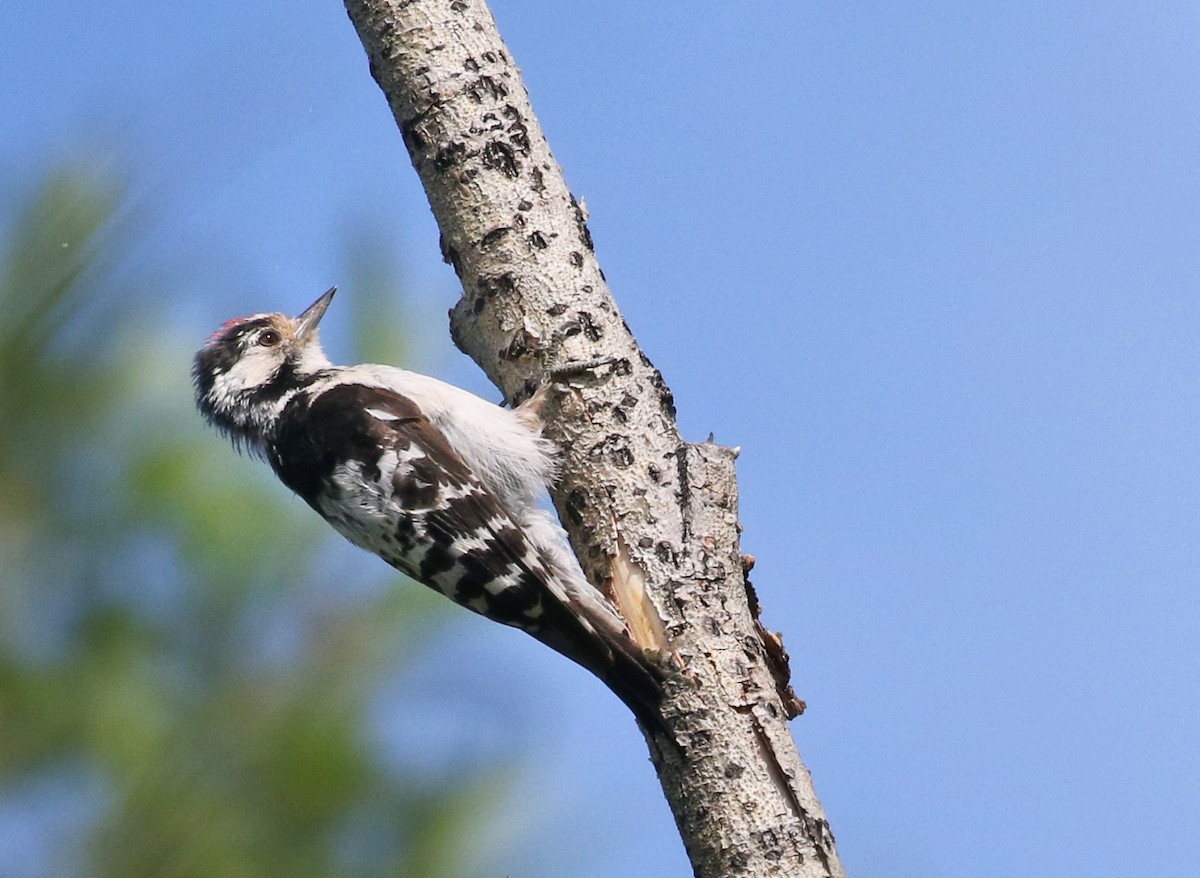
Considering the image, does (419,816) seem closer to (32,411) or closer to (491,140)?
(32,411)

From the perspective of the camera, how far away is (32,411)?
283cm

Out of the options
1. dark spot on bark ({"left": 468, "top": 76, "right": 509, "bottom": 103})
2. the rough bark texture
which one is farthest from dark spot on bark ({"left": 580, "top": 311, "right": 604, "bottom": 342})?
dark spot on bark ({"left": 468, "top": 76, "right": 509, "bottom": 103})

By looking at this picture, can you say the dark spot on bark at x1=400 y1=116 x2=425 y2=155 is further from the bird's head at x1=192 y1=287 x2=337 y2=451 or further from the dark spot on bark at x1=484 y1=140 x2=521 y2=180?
the bird's head at x1=192 y1=287 x2=337 y2=451

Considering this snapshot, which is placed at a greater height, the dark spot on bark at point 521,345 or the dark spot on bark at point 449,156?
the dark spot on bark at point 449,156

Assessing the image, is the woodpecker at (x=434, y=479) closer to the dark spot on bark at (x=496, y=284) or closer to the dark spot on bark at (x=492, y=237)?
the dark spot on bark at (x=496, y=284)

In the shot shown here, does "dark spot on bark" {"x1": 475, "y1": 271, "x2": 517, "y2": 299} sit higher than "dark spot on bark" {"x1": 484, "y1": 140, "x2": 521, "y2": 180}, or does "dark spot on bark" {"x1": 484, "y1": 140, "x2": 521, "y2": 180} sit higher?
"dark spot on bark" {"x1": 484, "y1": 140, "x2": 521, "y2": 180}

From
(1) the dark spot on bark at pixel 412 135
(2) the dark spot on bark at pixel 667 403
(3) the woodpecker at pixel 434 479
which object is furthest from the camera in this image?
(1) the dark spot on bark at pixel 412 135

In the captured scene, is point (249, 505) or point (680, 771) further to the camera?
point (249, 505)

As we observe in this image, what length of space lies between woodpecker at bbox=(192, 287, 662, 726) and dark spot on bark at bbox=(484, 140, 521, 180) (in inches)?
24.0

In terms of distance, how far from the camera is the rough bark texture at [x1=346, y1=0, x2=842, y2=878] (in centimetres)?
298

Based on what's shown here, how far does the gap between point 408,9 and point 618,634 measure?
5.90 feet

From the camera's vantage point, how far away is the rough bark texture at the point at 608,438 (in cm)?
298

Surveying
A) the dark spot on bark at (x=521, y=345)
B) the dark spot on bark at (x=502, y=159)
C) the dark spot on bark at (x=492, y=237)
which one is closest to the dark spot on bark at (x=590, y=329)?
the dark spot on bark at (x=521, y=345)

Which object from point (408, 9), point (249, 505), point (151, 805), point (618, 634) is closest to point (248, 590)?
point (249, 505)
